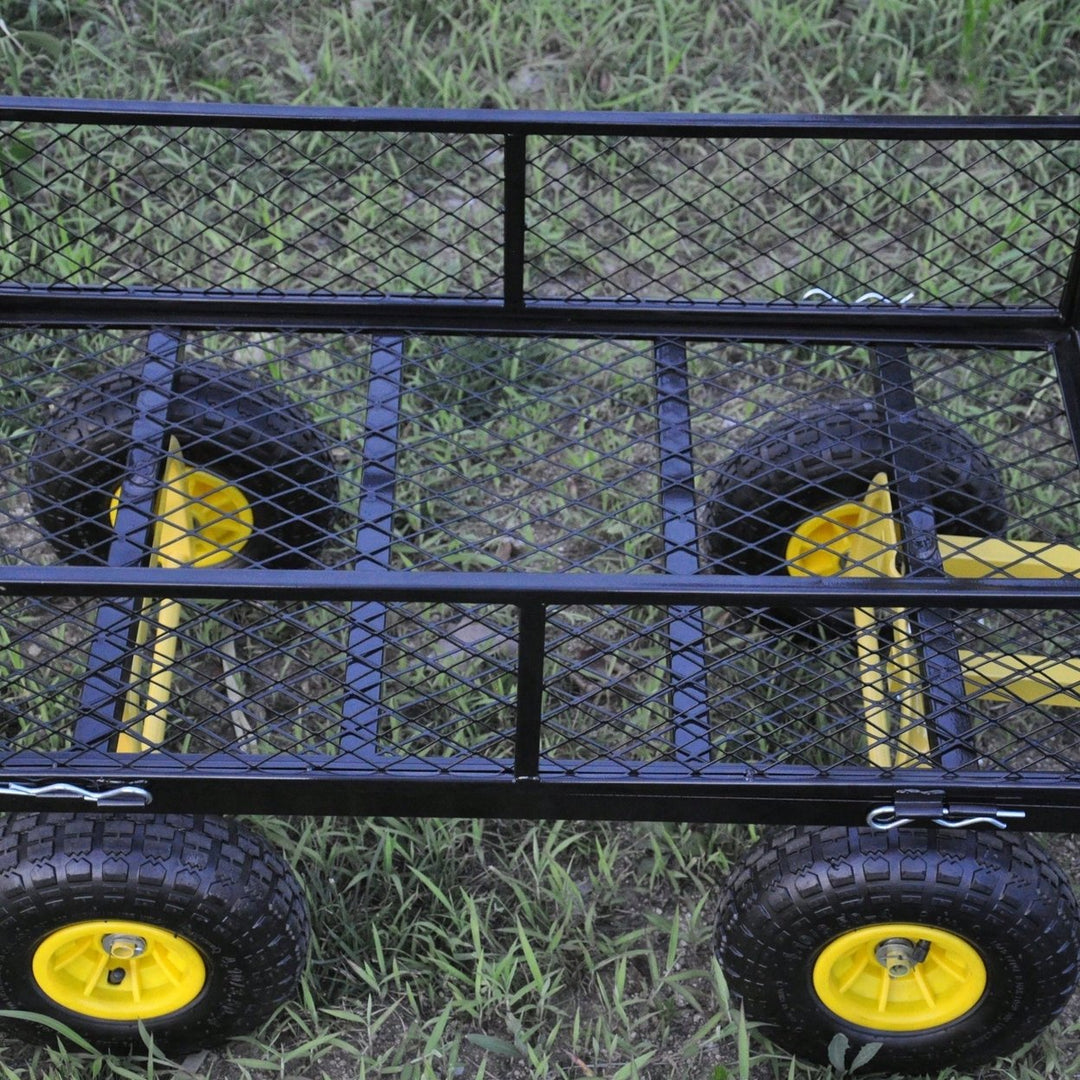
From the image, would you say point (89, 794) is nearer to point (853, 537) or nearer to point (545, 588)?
point (545, 588)

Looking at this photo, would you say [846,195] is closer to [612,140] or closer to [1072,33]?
[612,140]

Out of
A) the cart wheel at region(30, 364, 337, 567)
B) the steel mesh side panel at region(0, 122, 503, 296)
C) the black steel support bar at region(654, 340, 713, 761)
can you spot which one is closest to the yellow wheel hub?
the black steel support bar at region(654, 340, 713, 761)

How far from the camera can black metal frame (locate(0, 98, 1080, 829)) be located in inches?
71.5

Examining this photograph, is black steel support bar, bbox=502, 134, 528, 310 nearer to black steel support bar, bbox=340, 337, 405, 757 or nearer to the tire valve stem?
black steel support bar, bbox=340, 337, 405, 757

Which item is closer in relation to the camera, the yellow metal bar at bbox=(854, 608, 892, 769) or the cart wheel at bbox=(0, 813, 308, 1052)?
the cart wheel at bbox=(0, 813, 308, 1052)

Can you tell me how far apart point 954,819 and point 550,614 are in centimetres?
67

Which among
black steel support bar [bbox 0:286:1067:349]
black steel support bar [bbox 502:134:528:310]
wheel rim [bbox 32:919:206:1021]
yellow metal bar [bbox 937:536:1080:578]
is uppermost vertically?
black steel support bar [bbox 502:134:528:310]

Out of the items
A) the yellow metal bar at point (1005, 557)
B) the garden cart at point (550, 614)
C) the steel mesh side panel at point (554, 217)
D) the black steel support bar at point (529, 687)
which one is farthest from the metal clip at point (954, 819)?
the steel mesh side panel at point (554, 217)

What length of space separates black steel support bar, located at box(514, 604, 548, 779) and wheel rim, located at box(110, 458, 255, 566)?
0.71 meters

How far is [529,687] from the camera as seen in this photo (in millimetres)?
1926

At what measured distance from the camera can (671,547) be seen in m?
2.34

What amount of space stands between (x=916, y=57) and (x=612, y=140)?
2.97ft

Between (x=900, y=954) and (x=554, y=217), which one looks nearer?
(x=900, y=954)

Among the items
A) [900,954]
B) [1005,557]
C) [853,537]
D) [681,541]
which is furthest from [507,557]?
[900,954]
